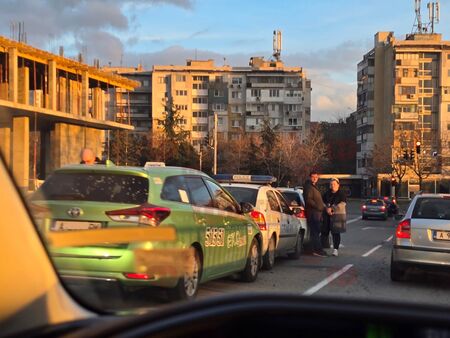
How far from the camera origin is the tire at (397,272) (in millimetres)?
A: 9495

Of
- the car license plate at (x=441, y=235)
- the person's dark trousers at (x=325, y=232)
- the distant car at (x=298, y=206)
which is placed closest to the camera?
the car license plate at (x=441, y=235)

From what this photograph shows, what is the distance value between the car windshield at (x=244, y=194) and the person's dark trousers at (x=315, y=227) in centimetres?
272

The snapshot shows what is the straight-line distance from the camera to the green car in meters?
3.08

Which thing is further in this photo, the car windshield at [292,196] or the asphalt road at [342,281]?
the car windshield at [292,196]

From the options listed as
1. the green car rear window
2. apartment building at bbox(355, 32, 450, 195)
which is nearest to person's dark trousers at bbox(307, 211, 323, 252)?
the green car rear window

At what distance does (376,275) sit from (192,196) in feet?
15.9

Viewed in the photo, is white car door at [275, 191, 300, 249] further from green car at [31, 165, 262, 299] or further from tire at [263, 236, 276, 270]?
green car at [31, 165, 262, 299]

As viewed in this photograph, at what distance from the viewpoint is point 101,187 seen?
5859mm

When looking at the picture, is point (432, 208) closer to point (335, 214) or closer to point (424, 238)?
point (424, 238)

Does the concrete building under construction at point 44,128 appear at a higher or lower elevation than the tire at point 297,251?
higher

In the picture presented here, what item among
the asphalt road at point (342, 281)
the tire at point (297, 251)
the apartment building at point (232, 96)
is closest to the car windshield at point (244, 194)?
the asphalt road at point (342, 281)

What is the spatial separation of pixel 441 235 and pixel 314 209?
14.2ft

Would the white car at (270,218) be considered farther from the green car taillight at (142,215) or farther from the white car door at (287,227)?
the green car taillight at (142,215)

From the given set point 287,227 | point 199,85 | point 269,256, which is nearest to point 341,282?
point 269,256
